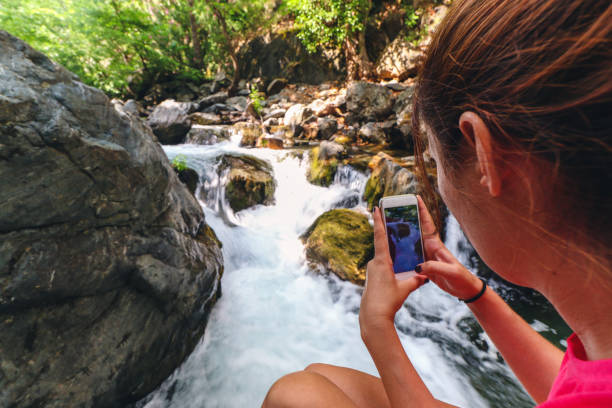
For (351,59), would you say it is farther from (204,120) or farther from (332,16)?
(204,120)

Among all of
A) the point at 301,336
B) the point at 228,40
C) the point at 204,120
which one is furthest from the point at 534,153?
the point at 228,40

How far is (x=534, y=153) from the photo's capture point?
481mm

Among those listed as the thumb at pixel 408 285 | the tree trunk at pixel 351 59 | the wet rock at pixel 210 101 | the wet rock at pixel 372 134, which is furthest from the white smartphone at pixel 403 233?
the wet rock at pixel 210 101

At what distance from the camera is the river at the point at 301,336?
6.91 ft

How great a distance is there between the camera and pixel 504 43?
0.48 meters

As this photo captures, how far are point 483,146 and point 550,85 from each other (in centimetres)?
15

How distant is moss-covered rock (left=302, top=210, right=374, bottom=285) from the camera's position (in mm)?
3229

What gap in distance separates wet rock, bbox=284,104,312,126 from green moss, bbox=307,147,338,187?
409cm

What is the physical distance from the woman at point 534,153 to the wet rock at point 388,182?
3580 mm

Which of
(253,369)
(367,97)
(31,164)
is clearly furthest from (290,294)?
(367,97)

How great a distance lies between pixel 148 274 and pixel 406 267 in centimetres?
187

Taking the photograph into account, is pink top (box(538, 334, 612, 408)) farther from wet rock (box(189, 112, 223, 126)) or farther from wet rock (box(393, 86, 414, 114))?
wet rock (box(189, 112, 223, 126))

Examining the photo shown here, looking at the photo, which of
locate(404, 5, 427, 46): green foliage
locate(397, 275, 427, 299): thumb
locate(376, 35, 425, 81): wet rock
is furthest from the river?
locate(404, 5, 427, 46): green foliage

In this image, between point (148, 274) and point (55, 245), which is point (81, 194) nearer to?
point (55, 245)
